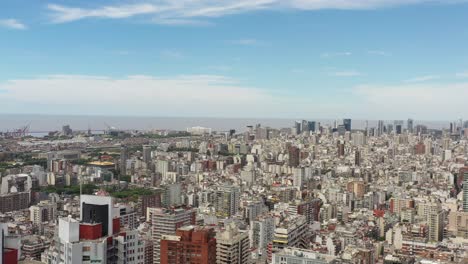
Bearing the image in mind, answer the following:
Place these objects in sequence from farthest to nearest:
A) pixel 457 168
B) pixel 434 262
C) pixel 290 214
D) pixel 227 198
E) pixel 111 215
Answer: pixel 457 168 < pixel 227 198 < pixel 290 214 < pixel 434 262 < pixel 111 215

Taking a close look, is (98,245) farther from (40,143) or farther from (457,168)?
A: (40,143)

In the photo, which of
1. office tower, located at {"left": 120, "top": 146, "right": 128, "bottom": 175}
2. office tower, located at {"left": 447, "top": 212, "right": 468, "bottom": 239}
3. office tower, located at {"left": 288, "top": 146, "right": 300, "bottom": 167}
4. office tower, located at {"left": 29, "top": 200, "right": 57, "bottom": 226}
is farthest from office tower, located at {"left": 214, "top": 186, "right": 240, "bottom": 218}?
office tower, located at {"left": 288, "top": 146, "right": 300, "bottom": 167}

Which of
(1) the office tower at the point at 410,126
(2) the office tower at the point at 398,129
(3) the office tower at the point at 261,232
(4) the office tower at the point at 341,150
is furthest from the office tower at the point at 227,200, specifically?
(2) the office tower at the point at 398,129

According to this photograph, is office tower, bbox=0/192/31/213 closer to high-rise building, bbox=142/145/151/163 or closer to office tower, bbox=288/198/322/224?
office tower, bbox=288/198/322/224

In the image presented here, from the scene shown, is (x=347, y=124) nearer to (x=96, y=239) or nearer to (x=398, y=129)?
(x=398, y=129)

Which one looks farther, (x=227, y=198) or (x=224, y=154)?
(x=224, y=154)

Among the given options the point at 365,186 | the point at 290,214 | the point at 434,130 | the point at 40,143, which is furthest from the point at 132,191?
the point at 434,130

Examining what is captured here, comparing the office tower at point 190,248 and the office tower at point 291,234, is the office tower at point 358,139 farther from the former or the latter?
the office tower at point 190,248

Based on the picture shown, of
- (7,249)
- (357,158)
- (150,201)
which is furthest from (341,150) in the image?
(7,249)
